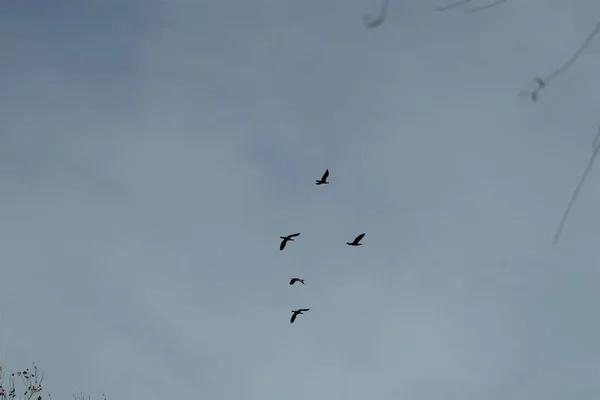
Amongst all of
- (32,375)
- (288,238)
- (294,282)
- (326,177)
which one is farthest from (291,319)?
(32,375)

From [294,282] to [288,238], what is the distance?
2.27 meters

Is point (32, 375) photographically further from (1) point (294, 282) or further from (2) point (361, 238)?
(2) point (361, 238)

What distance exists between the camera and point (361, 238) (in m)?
21.3

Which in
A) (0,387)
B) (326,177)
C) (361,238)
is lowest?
(0,387)

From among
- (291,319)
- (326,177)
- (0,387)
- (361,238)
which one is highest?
(326,177)

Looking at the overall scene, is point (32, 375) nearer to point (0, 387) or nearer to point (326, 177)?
point (0, 387)

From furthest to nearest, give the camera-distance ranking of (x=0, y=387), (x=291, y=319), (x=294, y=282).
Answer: (x=0, y=387) → (x=291, y=319) → (x=294, y=282)

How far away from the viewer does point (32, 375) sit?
25750mm

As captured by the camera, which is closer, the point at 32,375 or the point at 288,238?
the point at 288,238

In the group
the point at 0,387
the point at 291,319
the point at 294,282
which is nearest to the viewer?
the point at 294,282

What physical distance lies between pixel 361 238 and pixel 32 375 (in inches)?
801

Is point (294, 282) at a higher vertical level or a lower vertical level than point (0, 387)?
higher

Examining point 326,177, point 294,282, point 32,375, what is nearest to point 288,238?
point 294,282

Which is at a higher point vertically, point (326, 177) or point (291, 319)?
point (326, 177)
